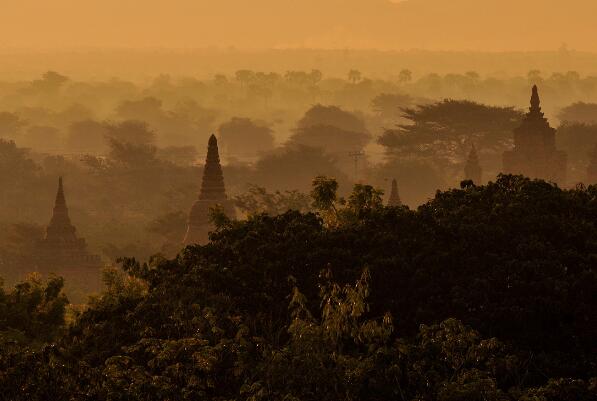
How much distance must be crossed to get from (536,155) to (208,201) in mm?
25392

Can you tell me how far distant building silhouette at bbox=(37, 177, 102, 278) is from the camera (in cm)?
6512

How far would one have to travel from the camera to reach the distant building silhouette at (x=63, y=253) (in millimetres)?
65125

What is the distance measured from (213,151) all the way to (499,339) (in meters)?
36.2

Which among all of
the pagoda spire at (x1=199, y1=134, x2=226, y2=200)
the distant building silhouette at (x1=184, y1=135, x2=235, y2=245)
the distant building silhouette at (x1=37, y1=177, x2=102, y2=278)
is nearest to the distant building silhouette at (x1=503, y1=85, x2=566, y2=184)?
the distant building silhouette at (x1=184, y1=135, x2=235, y2=245)

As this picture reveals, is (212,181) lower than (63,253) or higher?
higher

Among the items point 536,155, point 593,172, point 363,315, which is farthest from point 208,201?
point 593,172

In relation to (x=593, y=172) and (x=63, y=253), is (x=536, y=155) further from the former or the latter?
(x=63, y=253)

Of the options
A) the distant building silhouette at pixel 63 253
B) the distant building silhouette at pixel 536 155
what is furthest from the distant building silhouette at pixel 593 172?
the distant building silhouette at pixel 63 253

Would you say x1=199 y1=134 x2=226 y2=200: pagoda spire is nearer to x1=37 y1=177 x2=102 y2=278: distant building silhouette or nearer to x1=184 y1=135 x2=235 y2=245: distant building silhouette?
x1=184 y1=135 x2=235 y2=245: distant building silhouette

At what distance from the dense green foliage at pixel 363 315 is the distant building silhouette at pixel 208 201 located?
27547 millimetres

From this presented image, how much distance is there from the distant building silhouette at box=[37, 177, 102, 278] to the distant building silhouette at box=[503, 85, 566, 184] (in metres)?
25.9

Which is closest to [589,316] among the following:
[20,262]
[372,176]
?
[20,262]

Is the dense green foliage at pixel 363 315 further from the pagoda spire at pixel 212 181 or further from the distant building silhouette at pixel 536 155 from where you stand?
the distant building silhouette at pixel 536 155

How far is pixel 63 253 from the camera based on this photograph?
65250 mm
